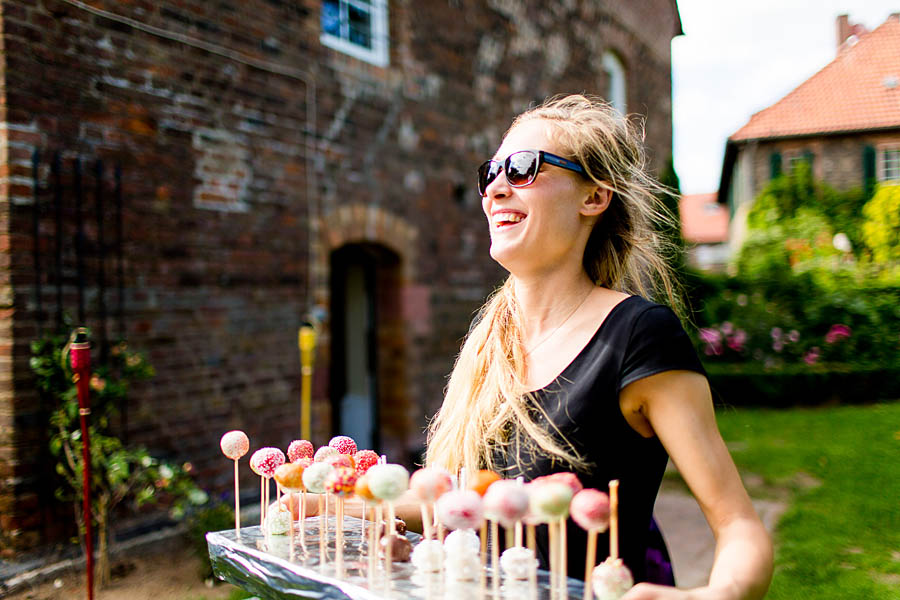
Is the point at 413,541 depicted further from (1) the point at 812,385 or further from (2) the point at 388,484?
(1) the point at 812,385

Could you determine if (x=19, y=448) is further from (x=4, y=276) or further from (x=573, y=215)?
(x=573, y=215)

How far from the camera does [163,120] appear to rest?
4.85 meters

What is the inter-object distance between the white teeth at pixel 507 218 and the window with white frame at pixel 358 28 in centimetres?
506

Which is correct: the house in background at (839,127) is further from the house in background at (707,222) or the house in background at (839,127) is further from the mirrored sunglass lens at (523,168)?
the mirrored sunglass lens at (523,168)

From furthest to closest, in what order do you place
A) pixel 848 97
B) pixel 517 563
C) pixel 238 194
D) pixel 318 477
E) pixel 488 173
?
pixel 848 97
pixel 238 194
pixel 488 173
pixel 318 477
pixel 517 563

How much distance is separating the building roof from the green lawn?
33093 mm

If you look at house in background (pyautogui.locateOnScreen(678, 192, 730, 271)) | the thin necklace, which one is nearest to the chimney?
house in background (pyautogui.locateOnScreen(678, 192, 730, 271))

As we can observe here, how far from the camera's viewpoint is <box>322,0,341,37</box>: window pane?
6.33 metres

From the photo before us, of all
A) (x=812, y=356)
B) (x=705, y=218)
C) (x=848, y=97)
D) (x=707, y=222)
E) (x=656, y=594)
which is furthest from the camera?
(x=705, y=218)

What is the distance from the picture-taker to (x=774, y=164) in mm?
22328

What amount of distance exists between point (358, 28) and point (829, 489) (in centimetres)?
584

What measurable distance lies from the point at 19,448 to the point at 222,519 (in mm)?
1205

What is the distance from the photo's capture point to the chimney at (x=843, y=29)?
26.0m

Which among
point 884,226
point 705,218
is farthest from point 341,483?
point 705,218
